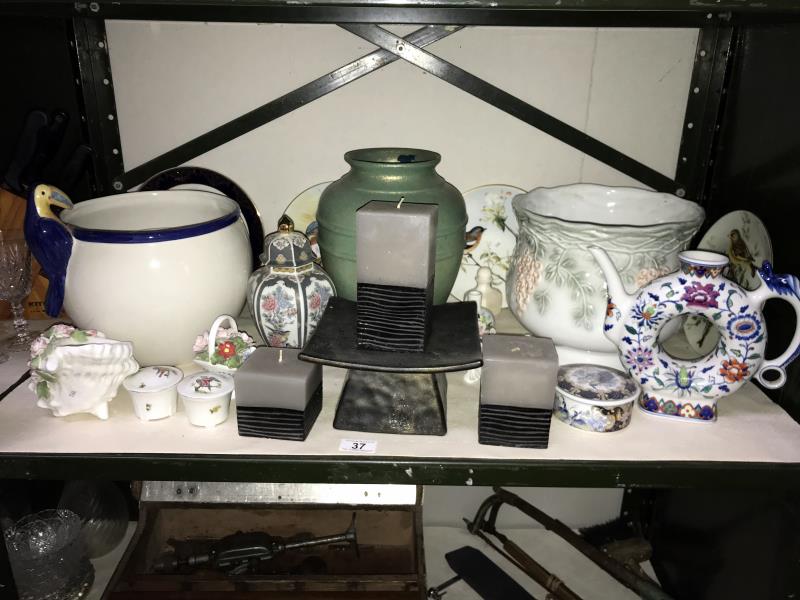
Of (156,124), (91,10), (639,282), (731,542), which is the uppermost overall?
(91,10)

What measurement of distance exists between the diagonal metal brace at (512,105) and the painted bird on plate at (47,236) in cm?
54

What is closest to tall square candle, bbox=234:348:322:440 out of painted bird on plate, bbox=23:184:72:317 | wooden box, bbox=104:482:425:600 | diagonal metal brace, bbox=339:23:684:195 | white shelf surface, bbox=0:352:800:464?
white shelf surface, bbox=0:352:800:464

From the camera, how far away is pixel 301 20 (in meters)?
0.99

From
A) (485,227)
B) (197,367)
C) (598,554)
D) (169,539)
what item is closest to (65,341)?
(197,367)

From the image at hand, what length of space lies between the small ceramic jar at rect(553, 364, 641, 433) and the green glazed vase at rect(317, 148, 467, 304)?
237mm

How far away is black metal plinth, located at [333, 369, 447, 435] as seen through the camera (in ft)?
2.71

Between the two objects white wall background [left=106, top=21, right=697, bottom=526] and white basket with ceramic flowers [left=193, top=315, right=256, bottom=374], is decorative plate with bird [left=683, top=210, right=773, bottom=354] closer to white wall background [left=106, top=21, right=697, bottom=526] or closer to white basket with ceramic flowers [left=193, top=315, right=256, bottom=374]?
white wall background [left=106, top=21, right=697, bottom=526]

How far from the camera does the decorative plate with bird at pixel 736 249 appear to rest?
36.6 inches

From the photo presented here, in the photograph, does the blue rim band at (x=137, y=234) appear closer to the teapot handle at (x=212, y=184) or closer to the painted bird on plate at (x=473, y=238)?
the teapot handle at (x=212, y=184)

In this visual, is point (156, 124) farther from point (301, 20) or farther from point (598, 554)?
point (598, 554)

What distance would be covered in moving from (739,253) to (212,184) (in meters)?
0.87

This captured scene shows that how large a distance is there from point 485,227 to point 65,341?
2.24 feet

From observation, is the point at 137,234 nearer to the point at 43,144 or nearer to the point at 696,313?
the point at 43,144

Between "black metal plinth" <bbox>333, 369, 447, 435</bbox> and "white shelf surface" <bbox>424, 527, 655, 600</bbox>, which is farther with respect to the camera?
"white shelf surface" <bbox>424, 527, 655, 600</bbox>
